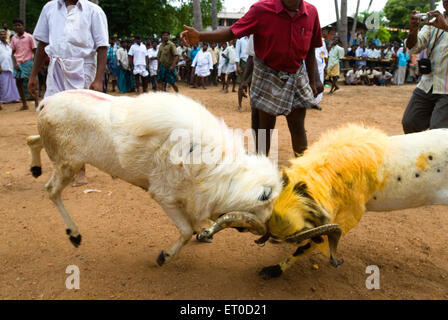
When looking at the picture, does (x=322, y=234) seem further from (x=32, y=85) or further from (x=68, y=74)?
(x=32, y=85)

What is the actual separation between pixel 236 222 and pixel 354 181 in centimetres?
97

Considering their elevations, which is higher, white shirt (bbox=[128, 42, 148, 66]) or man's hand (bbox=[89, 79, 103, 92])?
white shirt (bbox=[128, 42, 148, 66])

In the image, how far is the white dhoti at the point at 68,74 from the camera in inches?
171

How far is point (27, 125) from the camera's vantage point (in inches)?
346

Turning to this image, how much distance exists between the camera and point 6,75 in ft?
38.4

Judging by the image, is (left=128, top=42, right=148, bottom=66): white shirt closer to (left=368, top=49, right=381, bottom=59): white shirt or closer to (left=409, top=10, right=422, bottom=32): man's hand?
(left=409, top=10, right=422, bottom=32): man's hand

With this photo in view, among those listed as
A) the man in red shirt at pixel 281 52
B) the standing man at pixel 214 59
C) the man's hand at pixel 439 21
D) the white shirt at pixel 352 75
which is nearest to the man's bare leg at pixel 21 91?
the standing man at pixel 214 59

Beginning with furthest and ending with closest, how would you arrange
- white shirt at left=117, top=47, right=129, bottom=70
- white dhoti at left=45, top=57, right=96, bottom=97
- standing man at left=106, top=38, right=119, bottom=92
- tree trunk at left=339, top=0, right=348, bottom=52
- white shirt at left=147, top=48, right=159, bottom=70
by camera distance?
tree trunk at left=339, top=0, right=348, bottom=52
standing man at left=106, top=38, right=119, bottom=92
white shirt at left=147, top=48, right=159, bottom=70
white shirt at left=117, top=47, right=129, bottom=70
white dhoti at left=45, top=57, right=96, bottom=97

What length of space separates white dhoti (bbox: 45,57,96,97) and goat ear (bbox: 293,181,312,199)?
3234 mm

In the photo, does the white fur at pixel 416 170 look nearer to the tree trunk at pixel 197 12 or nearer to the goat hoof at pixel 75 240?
the goat hoof at pixel 75 240

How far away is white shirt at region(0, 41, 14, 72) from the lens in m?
10.9

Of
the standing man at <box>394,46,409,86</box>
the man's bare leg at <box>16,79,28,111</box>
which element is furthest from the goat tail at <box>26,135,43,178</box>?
the standing man at <box>394,46,409,86</box>

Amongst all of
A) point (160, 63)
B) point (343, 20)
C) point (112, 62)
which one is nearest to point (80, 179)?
point (160, 63)
